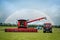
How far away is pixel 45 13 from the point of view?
12.5 feet

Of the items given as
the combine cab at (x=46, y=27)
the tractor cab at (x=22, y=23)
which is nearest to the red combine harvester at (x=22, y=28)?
the tractor cab at (x=22, y=23)

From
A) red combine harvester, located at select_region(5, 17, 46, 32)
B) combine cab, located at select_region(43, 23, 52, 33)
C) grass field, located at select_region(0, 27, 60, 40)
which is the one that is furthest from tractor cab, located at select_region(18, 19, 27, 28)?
combine cab, located at select_region(43, 23, 52, 33)

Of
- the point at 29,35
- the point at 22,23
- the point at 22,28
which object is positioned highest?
the point at 22,23

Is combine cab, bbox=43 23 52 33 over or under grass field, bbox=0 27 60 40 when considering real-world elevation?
over

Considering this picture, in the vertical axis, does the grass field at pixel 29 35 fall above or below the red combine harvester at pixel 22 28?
below

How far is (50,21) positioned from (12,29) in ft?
3.03

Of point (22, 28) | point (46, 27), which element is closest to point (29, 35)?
point (22, 28)

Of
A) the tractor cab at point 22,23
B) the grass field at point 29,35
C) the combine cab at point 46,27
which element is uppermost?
the tractor cab at point 22,23

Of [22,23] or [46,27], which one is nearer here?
[22,23]

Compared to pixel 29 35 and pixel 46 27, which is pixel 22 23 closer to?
pixel 29 35

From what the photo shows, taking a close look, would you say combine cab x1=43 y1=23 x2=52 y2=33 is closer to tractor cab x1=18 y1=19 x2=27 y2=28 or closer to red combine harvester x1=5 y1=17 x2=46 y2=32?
red combine harvester x1=5 y1=17 x2=46 y2=32

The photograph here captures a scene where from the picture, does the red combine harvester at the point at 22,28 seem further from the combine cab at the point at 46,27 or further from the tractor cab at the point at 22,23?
the combine cab at the point at 46,27

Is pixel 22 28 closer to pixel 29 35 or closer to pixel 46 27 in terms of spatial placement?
pixel 29 35

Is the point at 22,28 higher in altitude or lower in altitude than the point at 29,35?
higher
